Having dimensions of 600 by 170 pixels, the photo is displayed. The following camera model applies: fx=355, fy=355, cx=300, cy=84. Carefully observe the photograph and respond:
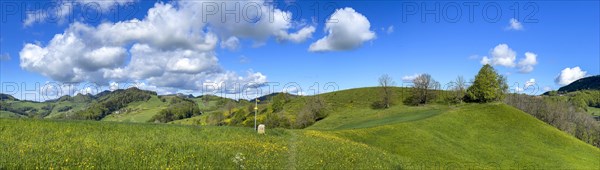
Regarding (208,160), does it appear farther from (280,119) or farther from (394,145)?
(280,119)

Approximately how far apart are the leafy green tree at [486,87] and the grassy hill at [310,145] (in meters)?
30.7

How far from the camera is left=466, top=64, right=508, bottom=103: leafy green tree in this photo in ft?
327

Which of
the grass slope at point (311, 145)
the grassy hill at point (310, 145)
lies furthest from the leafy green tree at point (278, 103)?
the grass slope at point (311, 145)

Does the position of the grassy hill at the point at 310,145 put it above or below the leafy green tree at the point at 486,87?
below

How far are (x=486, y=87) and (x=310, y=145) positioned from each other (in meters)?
88.8

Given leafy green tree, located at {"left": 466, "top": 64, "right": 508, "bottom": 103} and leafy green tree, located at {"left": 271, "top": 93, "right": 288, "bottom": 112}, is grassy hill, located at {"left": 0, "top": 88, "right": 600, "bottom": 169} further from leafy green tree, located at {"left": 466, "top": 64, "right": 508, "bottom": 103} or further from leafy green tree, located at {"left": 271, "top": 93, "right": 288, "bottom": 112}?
leafy green tree, located at {"left": 271, "top": 93, "right": 288, "bottom": 112}

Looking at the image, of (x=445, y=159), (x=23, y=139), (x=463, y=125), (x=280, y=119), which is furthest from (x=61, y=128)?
(x=280, y=119)

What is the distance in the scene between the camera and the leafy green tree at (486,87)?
99.7 m

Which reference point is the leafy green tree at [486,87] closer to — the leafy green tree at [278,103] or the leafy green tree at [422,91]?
the leafy green tree at [422,91]

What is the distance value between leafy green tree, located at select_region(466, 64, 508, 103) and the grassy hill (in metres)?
30.7

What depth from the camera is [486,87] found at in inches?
3937

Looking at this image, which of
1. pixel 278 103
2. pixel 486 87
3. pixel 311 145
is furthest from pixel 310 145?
pixel 278 103

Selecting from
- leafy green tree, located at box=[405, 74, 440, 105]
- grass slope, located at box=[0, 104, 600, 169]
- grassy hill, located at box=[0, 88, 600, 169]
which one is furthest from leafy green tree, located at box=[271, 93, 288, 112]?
grass slope, located at box=[0, 104, 600, 169]

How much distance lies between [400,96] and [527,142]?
9285cm
